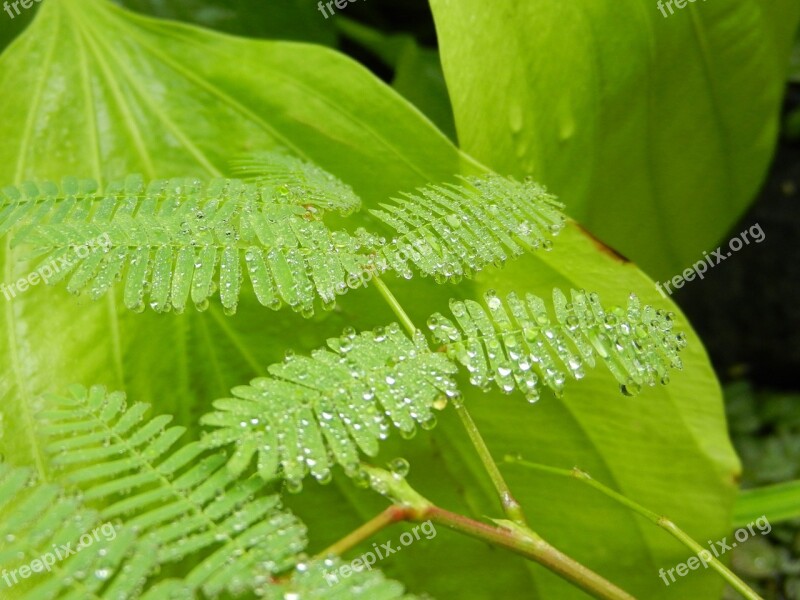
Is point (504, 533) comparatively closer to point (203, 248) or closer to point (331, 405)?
point (331, 405)

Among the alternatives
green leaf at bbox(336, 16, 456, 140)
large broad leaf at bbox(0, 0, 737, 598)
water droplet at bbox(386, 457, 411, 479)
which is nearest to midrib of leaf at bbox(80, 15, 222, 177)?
large broad leaf at bbox(0, 0, 737, 598)

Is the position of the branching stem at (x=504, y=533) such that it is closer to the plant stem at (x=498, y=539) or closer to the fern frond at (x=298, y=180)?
the plant stem at (x=498, y=539)

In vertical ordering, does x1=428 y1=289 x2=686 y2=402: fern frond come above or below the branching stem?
above

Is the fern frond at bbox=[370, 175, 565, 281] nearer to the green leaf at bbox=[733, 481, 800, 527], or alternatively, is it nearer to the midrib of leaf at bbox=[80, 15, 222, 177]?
the midrib of leaf at bbox=[80, 15, 222, 177]

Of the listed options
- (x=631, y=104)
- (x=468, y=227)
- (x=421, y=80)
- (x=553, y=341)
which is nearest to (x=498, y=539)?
(x=553, y=341)

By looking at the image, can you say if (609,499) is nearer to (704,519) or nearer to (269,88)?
(704,519)

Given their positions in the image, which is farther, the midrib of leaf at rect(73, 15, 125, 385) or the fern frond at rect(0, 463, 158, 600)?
the midrib of leaf at rect(73, 15, 125, 385)

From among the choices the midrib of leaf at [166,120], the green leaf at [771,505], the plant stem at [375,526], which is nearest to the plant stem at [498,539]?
the plant stem at [375,526]
